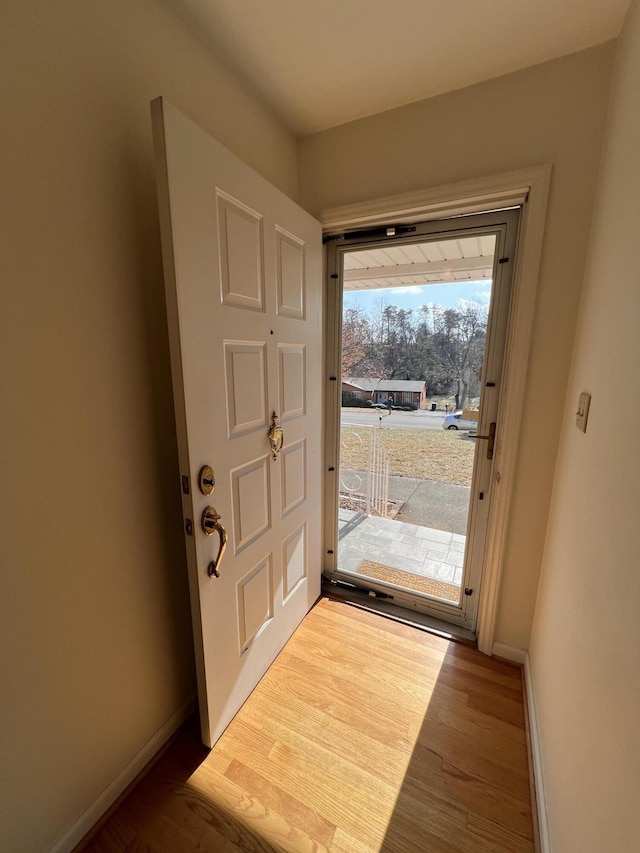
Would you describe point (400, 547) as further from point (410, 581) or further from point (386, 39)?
point (386, 39)

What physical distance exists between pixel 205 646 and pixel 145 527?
44cm

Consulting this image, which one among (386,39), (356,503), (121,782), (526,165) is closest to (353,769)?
(121,782)

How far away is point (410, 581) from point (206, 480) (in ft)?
4.79

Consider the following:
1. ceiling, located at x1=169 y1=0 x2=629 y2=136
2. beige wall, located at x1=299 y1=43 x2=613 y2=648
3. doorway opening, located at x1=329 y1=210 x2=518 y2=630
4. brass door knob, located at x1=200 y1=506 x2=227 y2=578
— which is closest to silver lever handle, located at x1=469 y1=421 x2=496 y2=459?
doorway opening, located at x1=329 y1=210 x2=518 y2=630

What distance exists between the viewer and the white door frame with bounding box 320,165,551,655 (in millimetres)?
1261

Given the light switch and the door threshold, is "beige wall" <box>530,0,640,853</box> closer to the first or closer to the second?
the light switch

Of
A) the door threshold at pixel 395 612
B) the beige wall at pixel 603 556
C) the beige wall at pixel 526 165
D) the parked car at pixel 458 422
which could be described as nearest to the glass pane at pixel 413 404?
the parked car at pixel 458 422

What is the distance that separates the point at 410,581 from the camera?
6.40 feet

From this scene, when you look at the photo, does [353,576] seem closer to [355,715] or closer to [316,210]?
[355,715]

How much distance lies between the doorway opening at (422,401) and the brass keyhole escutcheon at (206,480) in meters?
0.99

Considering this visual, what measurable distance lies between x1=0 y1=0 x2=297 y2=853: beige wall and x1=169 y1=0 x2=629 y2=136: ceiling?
16 cm

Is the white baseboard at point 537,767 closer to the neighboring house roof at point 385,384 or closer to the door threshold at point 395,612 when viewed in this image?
the door threshold at point 395,612

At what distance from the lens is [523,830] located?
1011mm

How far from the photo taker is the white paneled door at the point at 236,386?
36.3 inches
